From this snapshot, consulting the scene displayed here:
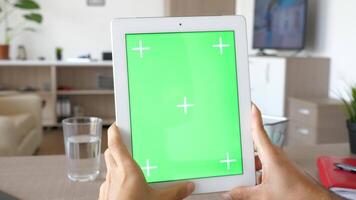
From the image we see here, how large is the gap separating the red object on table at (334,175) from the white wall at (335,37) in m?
2.14

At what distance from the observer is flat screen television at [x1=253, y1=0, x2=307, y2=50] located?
10.8 ft

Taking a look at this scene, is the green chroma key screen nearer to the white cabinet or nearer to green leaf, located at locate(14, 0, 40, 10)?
the white cabinet

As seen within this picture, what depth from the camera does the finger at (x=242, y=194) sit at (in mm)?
630

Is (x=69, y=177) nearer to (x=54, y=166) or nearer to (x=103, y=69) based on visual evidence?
(x=54, y=166)

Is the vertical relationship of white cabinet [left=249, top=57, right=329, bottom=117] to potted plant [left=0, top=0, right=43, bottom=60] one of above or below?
below

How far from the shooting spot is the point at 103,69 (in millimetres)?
4918

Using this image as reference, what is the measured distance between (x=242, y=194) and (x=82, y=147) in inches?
17.2

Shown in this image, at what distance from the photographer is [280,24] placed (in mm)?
3584

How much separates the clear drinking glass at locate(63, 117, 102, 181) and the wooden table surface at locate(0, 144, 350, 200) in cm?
3

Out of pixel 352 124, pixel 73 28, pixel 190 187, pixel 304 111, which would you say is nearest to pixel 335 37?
pixel 304 111

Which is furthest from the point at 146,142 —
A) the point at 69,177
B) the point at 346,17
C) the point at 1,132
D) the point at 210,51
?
the point at 346,17

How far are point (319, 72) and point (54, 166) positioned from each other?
8.63ft

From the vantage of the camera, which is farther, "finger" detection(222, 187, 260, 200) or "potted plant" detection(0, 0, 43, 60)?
"potted plant" detection(0, 0, 43, 60)

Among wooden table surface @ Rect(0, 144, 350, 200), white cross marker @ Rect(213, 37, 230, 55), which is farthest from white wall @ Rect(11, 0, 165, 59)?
white cross marker @ Rect(213, 37, 230, 55)
